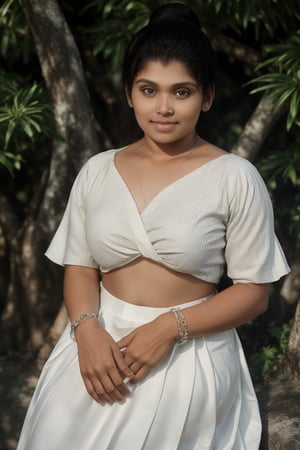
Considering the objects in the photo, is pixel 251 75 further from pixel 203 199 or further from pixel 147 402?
pixel 147 402

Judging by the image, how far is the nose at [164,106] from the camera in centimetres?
243

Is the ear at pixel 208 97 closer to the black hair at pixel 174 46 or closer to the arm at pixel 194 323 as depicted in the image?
the black hair at pixel 174 46

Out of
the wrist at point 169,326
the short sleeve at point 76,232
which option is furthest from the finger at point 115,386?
the short sleeve at point 76,232

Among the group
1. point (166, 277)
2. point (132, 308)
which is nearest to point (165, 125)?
point (166, 277)

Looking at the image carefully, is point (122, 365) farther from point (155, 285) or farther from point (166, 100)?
point (166, 100)

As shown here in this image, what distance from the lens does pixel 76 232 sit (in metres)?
2.73

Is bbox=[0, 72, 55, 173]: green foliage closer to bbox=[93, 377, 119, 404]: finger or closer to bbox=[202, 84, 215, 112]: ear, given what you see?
bbox=[202, 84, 215, 112]: ear

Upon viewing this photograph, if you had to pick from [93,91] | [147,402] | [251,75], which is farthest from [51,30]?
[147,402]

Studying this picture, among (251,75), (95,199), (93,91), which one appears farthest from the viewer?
(93,91)

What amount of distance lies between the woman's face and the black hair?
0.02m

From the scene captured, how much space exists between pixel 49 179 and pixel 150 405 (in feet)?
5.56

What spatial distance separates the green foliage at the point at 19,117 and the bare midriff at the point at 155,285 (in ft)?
3.26

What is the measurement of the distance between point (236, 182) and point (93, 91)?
1905 mm

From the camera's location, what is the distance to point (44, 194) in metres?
3.92
